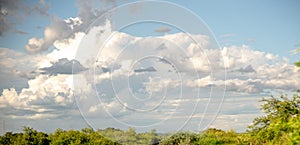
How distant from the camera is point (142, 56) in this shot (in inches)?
1107

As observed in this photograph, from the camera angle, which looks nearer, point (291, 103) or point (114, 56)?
point (291, 103)

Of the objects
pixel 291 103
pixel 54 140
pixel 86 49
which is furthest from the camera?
pixel 54 140

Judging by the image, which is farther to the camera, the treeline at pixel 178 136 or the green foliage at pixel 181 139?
the green foliage at pixel 181 139

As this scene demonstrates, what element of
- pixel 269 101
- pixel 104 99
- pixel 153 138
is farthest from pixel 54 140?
pixel 269 101

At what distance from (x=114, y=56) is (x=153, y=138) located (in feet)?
35.7

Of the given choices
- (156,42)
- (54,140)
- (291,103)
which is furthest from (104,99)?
(54,140)

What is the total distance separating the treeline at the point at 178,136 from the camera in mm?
23062

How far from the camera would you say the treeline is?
23.1 metres

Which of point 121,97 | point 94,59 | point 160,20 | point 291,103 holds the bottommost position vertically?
point 291,103

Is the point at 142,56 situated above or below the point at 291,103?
above

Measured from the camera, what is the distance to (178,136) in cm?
3794

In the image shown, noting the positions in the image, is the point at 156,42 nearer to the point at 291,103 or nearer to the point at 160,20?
the point at 160,20

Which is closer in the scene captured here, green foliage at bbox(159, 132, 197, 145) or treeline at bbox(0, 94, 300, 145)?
treeline at bbox(0, 94, 300, 145)

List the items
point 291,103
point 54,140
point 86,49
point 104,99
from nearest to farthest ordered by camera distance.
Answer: point 291,103 < point 86,49 < point 104,99 < point 54,140
